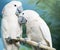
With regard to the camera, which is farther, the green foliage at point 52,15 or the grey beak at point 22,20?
the green foliage at point 52,15

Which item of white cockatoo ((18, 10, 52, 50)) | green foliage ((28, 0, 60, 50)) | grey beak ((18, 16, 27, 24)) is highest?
green foliage ((28, 0, 60, 50))

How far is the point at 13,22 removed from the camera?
1.53m

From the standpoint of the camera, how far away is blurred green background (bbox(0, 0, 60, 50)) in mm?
2188

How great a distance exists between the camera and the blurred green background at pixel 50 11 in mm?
2188

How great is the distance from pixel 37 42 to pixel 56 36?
29.0 inches

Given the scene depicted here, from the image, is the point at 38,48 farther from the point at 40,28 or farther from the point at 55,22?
the point at 55,22

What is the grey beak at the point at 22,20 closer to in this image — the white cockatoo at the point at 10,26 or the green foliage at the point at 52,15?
the white cockatoo at the point at 10,26

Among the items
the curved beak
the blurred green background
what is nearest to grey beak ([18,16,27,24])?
the curved beak

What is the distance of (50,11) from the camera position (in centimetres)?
222

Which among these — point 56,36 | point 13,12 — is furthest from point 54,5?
point 13,12

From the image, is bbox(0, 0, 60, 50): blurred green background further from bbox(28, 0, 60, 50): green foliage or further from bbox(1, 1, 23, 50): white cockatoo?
bbox(1, 1, 23, 50): white cockatoo

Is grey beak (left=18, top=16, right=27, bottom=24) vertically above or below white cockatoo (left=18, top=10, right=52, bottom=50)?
above

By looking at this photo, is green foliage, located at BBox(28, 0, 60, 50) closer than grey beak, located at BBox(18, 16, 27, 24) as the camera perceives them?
No

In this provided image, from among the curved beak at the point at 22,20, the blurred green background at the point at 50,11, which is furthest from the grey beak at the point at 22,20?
the blurred green background at the point at 50,11
